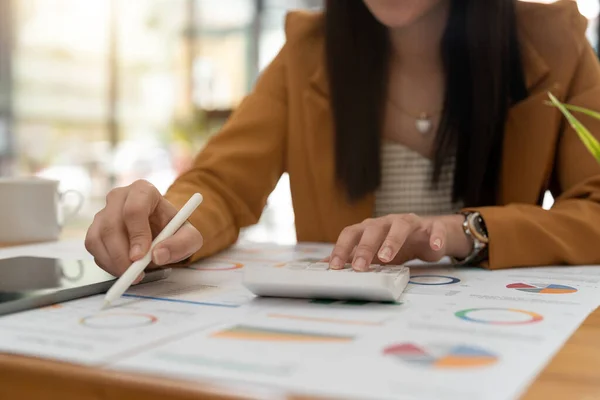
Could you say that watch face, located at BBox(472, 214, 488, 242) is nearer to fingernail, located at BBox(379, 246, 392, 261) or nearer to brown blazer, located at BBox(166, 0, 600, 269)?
brown blazer, located at BBox(166, 0, 600, 269)

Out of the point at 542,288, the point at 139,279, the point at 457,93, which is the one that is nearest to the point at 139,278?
the point at 139,279

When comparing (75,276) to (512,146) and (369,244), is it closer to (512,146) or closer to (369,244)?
(369,244)

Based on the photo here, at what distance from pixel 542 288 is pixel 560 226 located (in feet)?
0.81

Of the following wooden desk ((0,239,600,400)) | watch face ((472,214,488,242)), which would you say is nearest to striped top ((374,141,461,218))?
watch face ((472,214,488,242))

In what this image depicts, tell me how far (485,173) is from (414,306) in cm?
63

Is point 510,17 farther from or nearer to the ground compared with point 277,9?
nearer to the ground

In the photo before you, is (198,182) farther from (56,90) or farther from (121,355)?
(56,90)

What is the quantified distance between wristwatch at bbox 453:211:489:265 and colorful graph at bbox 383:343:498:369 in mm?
393

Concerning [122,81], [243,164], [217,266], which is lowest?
[217,266]

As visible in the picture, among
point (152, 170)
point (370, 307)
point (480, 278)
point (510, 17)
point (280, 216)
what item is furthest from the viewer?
point (152, 170)

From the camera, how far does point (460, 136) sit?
3.60 ft

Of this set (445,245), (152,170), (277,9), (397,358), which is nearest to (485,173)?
(445,245)

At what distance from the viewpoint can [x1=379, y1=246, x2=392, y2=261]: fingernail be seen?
607 millimetres

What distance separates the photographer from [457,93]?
114cm
